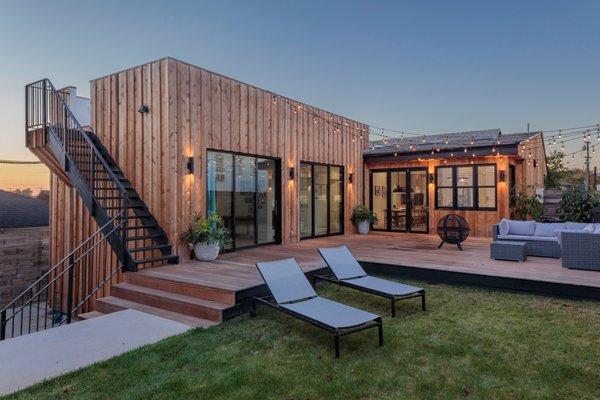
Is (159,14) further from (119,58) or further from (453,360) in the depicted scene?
(453,360)

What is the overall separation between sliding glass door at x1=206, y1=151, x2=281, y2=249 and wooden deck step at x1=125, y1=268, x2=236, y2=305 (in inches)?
92.8

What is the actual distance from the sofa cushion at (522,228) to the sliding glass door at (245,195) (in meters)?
5.55

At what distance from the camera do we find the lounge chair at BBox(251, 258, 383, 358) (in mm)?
3779

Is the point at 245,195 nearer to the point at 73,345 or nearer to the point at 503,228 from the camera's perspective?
the point at 73,345

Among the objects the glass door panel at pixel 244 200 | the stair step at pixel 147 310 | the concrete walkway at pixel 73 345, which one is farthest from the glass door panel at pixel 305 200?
the concrete walkway at pixel 73 345

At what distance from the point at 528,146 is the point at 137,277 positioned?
38.8ft

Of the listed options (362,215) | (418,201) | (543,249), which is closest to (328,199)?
(362,215)

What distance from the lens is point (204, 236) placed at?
7.45 m

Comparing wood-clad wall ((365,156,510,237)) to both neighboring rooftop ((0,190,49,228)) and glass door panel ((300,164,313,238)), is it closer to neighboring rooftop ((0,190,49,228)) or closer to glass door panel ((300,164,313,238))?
glass door panel ((300,164,313,238))

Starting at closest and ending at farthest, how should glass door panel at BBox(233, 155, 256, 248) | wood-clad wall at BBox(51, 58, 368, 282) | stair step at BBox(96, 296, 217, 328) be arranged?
1. stair step at BBox(96, 296, 217, 328)
2. wood-clad wall at BBox(51, 58, 368, 282)
3. glass door panel at BBox(233, 155, 256, 248)

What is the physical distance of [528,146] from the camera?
12039 millimetres

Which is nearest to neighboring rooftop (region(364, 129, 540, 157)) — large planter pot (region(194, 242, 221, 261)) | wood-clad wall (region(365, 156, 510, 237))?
wood-clad wall (region(365, 156, 510, 237))

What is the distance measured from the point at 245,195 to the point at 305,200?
2.58m

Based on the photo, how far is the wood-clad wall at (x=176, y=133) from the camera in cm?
754
